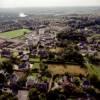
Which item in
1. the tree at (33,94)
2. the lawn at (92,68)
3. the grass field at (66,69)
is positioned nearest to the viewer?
the tree at (33,94)

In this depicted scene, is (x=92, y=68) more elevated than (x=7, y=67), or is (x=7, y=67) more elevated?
(x=7, y=67)

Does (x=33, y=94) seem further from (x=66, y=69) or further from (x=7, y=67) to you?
(x=66, y=69)

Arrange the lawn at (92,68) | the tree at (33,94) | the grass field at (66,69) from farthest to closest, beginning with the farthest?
1. the grass field at (66,69)
2. the lawn at (92,68)
3. the tree at (33,94)

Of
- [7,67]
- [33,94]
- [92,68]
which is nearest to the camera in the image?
[33,94]

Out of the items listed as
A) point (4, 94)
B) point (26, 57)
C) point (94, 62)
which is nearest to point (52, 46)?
point (26, 57)

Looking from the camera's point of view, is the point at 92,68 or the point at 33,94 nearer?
the point at 33,94

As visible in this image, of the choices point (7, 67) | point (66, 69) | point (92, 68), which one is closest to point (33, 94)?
point (7, 67)

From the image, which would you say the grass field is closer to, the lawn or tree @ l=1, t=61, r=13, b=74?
the lawn

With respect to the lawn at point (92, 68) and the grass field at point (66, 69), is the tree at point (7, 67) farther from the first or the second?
the lawn at point (92, 68)

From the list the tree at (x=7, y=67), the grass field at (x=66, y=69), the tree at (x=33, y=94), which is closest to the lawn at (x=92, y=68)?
the grass field at (x=66, y=69)
